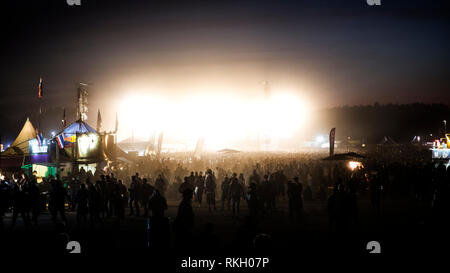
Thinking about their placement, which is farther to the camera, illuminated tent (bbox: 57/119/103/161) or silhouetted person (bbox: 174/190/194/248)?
illuminated tent (bbox: 57/119/103/161)

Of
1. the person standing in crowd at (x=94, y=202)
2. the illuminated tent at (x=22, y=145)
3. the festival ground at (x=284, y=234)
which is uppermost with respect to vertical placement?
the illuminated tent at (x=22, y=145)

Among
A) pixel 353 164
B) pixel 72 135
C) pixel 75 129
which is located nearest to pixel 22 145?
pixel 75 129

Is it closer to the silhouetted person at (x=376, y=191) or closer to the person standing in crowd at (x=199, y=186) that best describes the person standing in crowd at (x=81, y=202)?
the person standing in crowd at (x=199, y=186)

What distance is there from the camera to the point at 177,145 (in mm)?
63000

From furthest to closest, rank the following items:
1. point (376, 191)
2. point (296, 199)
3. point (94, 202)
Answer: point (376, 191)
point (94, 202)
point (296, 199)

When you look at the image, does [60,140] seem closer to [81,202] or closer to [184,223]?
[81,202]

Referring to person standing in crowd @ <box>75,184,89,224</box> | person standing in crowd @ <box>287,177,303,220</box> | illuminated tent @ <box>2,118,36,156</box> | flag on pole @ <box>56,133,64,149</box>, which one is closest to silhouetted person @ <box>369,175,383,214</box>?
person standing in crowd @ <box>287,177,303,220</box>

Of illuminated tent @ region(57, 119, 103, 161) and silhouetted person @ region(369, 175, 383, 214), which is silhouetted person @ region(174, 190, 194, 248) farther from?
illuminated tent @ region(57, 119, 103, 161)

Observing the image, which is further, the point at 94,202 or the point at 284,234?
the point at 94,202

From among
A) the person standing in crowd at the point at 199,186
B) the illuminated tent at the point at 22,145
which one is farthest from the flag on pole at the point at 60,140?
the person standing in crowd at the point at 199,186

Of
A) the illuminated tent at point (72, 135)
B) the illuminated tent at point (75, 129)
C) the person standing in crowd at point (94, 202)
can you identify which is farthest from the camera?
the illuminated tent at point (75, 129)
